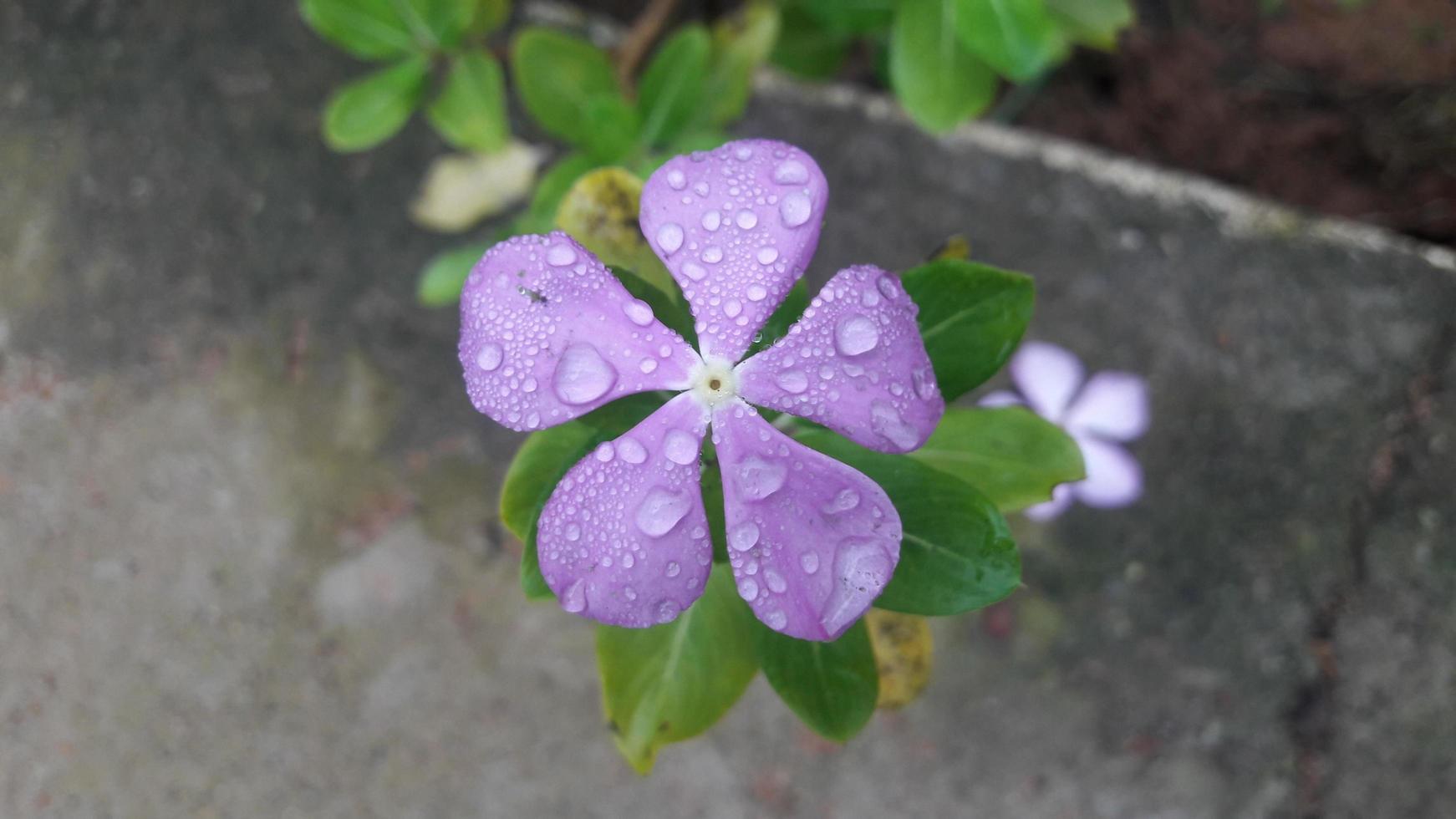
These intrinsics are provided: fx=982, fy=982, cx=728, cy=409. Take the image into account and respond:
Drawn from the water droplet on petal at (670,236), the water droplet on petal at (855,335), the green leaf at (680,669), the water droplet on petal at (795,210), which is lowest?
the green leaf at (680,669)

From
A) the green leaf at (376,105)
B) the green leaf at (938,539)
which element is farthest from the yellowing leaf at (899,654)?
the green leaf at (376,105)

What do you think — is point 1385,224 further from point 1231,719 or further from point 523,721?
point 523,721

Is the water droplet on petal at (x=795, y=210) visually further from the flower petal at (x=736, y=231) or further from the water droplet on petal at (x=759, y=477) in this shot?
the water droplet on petal at (x=759, y=477)

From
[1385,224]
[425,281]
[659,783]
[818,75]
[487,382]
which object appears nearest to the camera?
[487,382]

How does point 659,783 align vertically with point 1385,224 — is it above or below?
below

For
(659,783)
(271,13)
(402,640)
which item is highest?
(271,13)

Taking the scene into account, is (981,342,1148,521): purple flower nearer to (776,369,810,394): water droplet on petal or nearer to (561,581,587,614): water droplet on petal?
(776,369,810,394): water droplet on petal

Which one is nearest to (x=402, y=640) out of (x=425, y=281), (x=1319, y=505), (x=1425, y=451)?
(x=425, y=281)

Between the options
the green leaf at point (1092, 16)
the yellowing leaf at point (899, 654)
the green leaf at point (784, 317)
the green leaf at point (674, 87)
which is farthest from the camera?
the green leaf at point (1092, 16)
